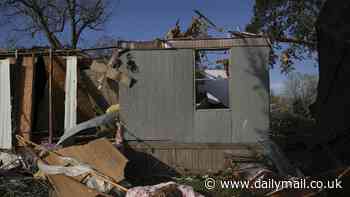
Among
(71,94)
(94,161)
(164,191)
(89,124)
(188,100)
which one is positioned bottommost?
(164,191)

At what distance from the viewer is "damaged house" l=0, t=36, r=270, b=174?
8.21 meters

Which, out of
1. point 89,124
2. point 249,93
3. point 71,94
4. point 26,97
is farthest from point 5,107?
point 249,93

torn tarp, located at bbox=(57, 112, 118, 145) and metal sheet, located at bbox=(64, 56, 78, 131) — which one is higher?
metal sheet, located at bbox=(64, 56, 78, 131)

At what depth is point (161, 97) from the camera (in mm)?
8367

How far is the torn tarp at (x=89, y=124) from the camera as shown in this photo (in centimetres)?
809

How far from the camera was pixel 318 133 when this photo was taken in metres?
8.72

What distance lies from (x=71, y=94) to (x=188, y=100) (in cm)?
A: 280

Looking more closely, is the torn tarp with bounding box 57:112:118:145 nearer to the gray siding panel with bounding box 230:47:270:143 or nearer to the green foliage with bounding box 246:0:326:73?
the gray siding panel with bounding box 230:47:270:143

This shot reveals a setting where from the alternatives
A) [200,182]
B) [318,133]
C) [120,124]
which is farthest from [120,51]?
[318,133]

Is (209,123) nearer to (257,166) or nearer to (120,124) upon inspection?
(257,166)

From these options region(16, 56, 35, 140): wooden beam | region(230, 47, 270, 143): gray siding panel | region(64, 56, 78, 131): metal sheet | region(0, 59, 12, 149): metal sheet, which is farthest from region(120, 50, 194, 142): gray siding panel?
region(0, 59, 12, 149): metal sheet

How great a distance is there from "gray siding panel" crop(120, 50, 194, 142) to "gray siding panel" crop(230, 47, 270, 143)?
39.6 inches

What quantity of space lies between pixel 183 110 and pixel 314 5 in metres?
12.3

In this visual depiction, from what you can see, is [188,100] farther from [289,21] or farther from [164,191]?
[289,21]
